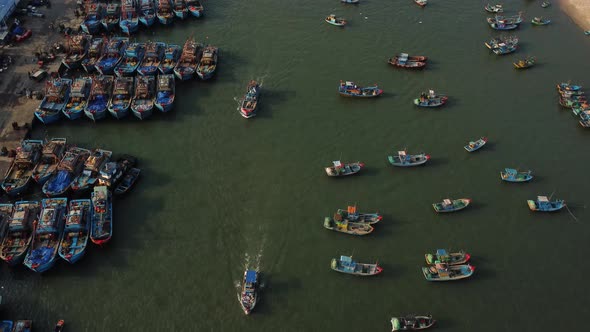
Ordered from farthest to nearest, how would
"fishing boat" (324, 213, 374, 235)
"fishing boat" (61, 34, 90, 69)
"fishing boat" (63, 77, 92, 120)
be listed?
"fishing boat" (61, 34, 90, 69) < "fishing boat" (63, 77, 92, 120) < "fishing boat" (324, 213, 374, 235)

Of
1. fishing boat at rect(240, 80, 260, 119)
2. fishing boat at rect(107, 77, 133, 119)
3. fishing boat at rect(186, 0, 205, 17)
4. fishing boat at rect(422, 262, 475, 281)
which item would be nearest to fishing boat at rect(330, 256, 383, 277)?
fishing boat at rect(422, 262, 475, 281)

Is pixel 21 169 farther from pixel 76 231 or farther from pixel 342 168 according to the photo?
pixel 342 168

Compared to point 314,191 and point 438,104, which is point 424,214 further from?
point 438,104

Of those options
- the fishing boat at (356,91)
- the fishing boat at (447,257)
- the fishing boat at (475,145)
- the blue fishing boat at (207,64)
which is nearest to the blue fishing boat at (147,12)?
the blue fishing boat at (207,64)

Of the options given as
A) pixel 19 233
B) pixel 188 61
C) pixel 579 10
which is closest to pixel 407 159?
pixel 188 61

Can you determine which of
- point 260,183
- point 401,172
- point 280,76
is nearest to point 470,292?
point 401,172

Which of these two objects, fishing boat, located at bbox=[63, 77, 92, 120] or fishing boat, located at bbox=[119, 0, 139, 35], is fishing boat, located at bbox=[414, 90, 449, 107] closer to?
fishing boat, located at bbox=[63, 77, 92, 120]
